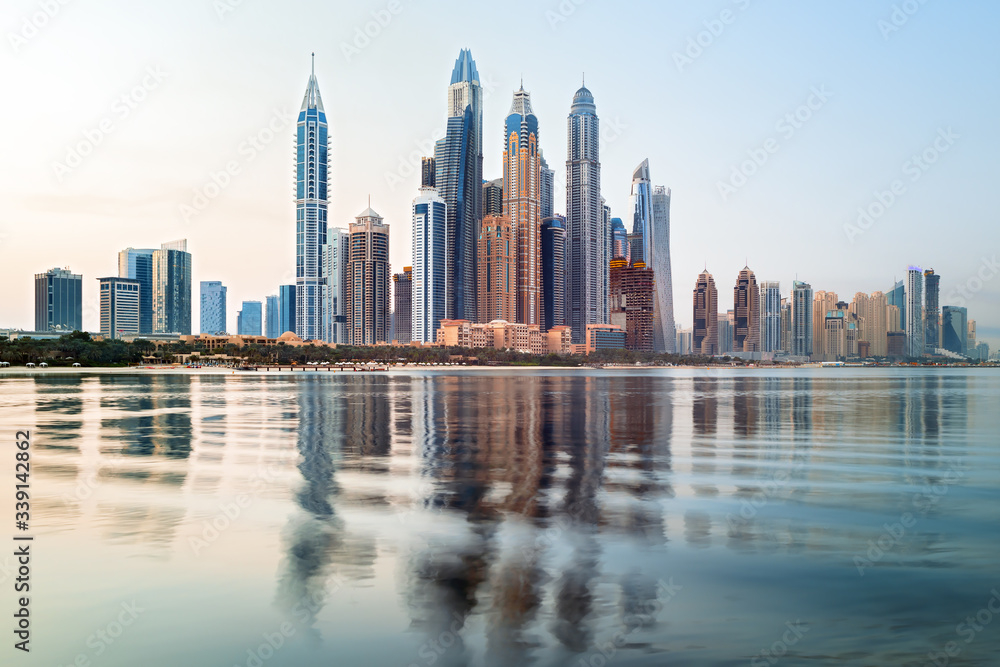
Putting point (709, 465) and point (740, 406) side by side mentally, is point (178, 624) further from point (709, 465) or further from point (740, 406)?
point (740, 406)

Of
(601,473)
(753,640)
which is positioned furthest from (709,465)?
(753,640)

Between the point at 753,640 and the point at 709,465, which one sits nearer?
the point at 753,640

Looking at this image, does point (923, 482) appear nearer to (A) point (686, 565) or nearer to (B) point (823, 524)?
(B) point (823, 524)

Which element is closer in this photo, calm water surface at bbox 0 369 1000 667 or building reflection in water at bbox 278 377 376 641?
calm water surface at bbox 0 369 1000 667

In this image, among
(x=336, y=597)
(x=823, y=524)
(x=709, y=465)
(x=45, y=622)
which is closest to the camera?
(x=45, y=622)

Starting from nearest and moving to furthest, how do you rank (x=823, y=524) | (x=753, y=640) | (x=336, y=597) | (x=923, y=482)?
(x=753, y=640) → (x=336, y=597) → (x=823, y=524) → (x=923, y=482)

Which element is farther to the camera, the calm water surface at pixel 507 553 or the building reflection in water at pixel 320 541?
the building reflection in water at pixel 320 541

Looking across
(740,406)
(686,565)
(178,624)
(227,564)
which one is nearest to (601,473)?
(686,565)

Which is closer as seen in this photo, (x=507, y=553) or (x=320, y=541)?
(x=507, y=553)
